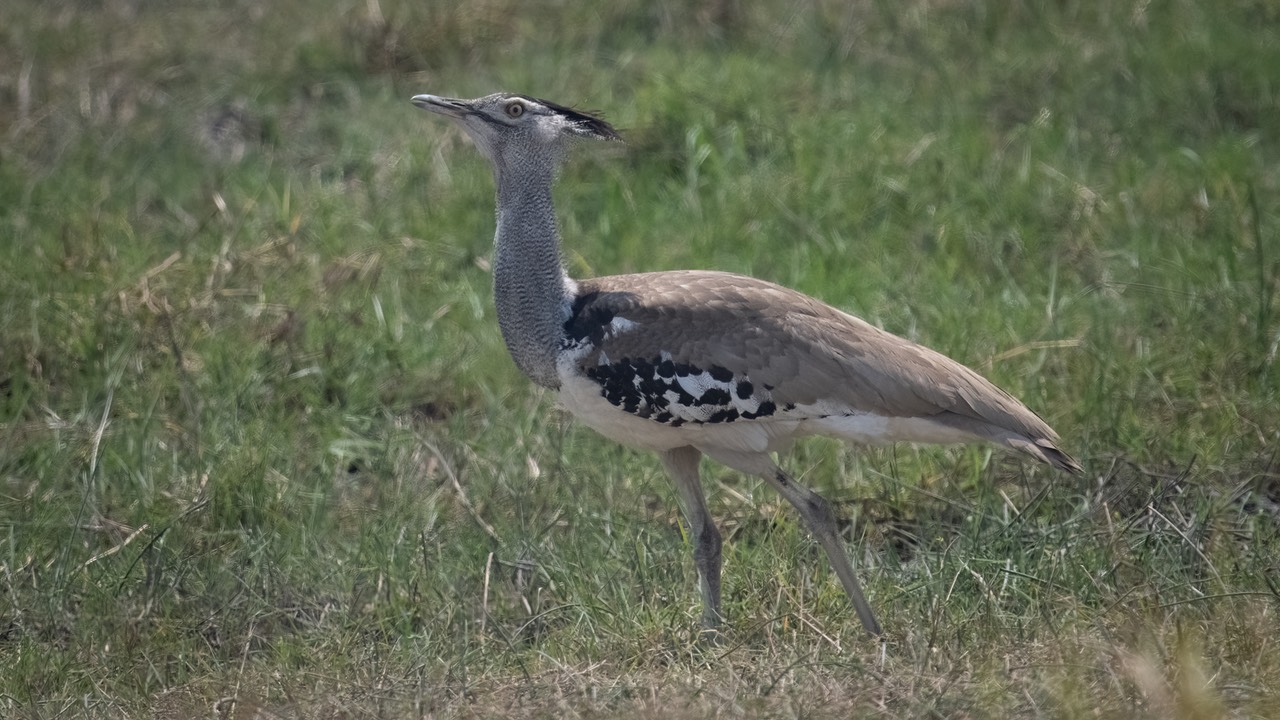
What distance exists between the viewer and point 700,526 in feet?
11.7

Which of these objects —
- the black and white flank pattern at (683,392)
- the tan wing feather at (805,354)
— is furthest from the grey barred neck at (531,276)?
the black and white flank pattern at (683,392)

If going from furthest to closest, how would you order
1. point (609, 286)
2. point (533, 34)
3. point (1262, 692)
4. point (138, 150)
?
point (533, 34) < point (138, 150) < point (609, 286) < point (1262, 692)

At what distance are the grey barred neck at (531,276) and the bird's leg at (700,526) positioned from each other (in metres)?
0.35

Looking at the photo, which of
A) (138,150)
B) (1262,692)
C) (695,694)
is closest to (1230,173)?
(1262,692)

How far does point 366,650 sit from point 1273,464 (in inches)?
89.7

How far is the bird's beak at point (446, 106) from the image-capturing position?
12.1 feet

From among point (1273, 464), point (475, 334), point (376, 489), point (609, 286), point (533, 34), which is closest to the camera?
point (609, 286)

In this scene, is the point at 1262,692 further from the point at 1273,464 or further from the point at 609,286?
the point at 609,286

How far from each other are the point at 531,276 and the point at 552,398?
1073 mm

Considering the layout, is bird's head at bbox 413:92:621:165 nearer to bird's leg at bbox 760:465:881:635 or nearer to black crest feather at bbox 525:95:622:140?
black crest feather at bbox 525:95:622:140

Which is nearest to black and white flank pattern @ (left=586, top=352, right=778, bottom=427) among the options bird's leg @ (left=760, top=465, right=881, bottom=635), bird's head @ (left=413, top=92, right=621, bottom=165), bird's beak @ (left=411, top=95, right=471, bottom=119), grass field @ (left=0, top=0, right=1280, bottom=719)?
bird's leg @ (left=760, top=465, right=881, bottom=635)

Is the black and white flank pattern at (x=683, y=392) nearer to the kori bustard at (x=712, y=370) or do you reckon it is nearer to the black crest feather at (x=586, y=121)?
the kori bustard at (x=712, y=370)

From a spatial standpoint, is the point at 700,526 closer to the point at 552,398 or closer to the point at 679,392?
the point at 679,392

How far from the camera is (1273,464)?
390cm
